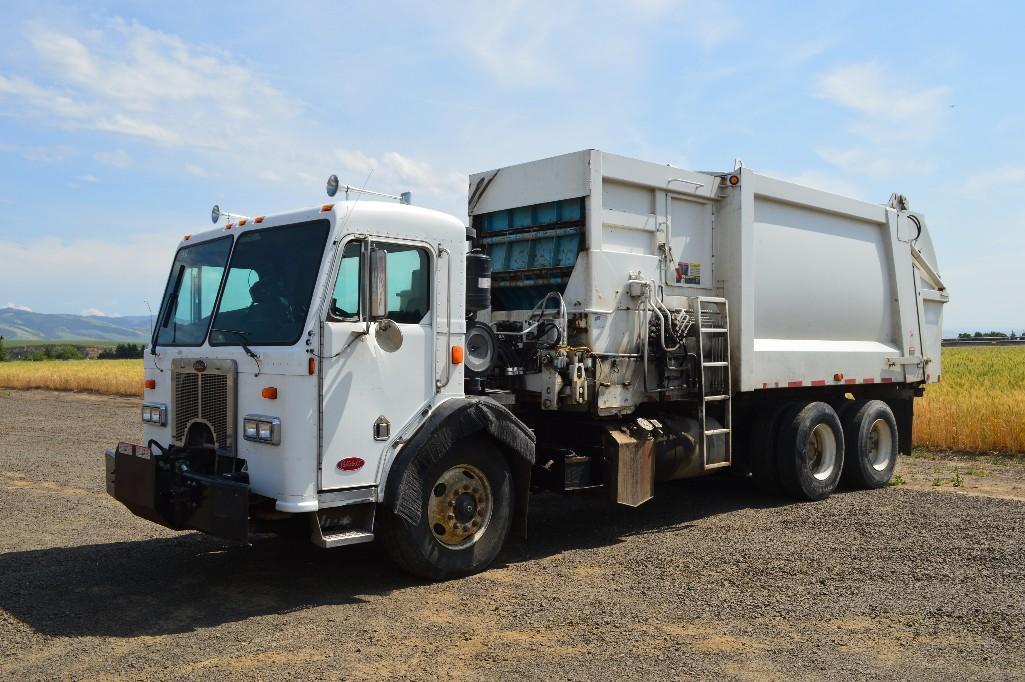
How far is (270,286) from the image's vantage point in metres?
6.30

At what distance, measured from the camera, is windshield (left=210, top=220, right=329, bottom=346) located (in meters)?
6.03

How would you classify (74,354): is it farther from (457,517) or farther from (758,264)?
(457,517)

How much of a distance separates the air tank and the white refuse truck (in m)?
0.02

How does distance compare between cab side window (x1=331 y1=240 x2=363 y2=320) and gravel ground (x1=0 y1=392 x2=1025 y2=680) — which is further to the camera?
cab side window (x1=331 y1=240 x2=363 y2=320)

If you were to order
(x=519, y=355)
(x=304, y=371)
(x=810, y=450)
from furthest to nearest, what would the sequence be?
1. (x=810, y=450)
2. (x=519, y=355)
3. (x=304, y=371)

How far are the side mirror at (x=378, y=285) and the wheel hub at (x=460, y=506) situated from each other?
1373 mm

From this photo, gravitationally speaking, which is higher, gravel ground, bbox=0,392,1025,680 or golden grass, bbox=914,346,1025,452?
golden grass, bbox=914,346,1025,452

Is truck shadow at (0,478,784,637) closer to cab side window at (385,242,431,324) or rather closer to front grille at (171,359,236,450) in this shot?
front grille at (171,359,236,450)

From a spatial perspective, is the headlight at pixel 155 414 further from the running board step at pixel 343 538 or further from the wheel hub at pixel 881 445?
the wheel hub at pixel 881 445

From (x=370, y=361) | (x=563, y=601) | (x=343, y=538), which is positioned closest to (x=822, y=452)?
(x=563, y=601)

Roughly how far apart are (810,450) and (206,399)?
22.3 feet

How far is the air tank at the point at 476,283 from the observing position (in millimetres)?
6965

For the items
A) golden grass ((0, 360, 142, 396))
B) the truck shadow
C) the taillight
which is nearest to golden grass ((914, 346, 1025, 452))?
the truck shadow

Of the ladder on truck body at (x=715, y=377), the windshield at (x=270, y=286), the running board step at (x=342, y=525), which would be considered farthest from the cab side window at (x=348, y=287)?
the ladder on truck body at (x=715, y=377)
